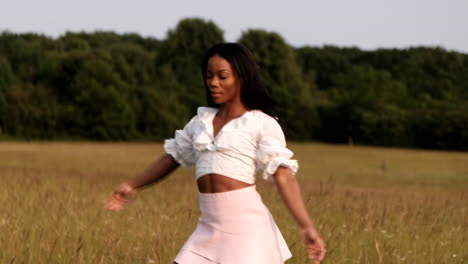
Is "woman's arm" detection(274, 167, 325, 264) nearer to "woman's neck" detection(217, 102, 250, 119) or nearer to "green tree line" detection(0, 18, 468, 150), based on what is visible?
"woman's neck" detection(217, 102, 250, 119)

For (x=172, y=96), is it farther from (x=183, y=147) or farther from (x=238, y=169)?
(x=238, y=169)

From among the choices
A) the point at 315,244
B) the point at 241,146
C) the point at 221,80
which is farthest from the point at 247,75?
the point at 315,244

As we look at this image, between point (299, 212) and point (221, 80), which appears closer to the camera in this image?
point (299, 212)

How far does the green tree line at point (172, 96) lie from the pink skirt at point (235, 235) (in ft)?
152

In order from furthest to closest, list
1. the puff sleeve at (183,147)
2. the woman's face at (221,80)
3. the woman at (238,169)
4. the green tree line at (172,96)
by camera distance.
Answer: the green tree line at (172,96) < the puff sleeve at (183,147) < the woman's face at (221,80) < the woman at (238,169)

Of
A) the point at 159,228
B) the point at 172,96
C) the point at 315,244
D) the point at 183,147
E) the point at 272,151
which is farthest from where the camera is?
the point at 172,96

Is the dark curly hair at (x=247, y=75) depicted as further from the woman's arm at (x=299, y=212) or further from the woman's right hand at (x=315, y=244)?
the woman's right hand at (x=315, y=244)

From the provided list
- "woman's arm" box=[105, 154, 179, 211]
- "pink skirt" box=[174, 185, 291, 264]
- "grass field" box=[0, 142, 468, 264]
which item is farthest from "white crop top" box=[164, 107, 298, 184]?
"grass field" box=[0, 142, 468, 264]

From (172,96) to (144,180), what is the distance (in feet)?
173

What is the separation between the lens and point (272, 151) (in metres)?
3.51

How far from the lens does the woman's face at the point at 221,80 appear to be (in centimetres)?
361

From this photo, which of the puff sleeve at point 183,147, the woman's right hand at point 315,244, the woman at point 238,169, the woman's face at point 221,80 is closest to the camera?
the woman's right hand at point 315,244

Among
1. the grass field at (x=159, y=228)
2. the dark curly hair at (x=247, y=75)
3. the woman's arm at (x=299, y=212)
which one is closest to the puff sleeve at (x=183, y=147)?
the dark curly hair at (x=247, y=75)

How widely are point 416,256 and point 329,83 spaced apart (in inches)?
3283
